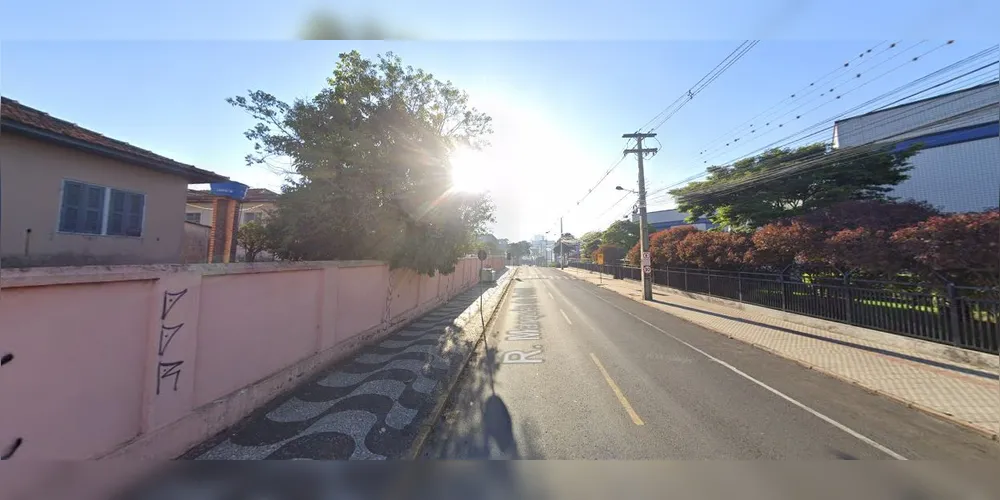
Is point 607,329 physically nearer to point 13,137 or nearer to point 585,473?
point 585,473

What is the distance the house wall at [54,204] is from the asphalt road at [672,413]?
28.3ft

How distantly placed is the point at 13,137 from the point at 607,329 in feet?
45.7

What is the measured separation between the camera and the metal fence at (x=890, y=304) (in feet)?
18.6

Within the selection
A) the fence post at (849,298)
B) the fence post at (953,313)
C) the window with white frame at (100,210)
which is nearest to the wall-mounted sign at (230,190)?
the window with white frame at (100,210)

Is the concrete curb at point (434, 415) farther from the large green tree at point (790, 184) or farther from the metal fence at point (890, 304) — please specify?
the large green tree at point (790, 184)

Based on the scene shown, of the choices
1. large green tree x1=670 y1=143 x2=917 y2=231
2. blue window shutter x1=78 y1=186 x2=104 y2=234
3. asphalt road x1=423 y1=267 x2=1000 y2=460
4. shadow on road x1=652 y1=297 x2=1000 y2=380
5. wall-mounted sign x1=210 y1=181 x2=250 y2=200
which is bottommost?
asphalt road x1=423 y1=267 x2=1000 y2=460

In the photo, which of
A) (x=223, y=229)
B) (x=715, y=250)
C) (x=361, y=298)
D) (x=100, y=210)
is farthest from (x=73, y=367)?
(x=715, y=250)

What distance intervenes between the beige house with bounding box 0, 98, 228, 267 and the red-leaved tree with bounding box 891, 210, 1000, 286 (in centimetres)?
1346

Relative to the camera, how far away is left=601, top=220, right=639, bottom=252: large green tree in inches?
1727

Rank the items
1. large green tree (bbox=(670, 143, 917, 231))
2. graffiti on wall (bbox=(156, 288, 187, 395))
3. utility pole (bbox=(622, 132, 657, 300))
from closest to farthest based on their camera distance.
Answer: graffiti on wall (bbox=(156, 288, 187, 395))
large green tree (bbox=(670, 143, 917, 231))
utility pole (bbox=(622, 132, 657, 300))

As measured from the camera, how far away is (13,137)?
633cm

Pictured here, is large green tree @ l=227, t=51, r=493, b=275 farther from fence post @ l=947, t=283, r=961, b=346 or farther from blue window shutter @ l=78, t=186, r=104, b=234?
fence post @ l=947, t=283, r=961, b=346

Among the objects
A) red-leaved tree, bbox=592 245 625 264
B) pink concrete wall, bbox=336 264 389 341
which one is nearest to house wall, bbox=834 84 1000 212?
pink concrete wall, bbox=336 264 389 341

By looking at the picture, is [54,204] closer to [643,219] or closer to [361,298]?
[361,298]
